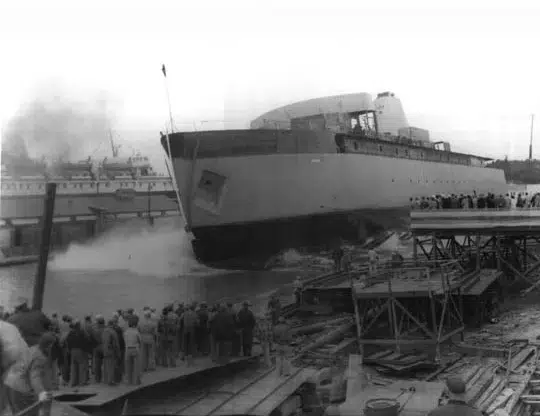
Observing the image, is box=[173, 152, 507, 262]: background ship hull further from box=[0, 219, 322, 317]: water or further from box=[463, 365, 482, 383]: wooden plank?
box=[463, 365, 482, 383]: wooden plank

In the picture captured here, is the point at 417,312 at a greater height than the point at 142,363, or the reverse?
the point at 142,363

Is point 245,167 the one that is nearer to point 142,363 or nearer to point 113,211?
point 113,211

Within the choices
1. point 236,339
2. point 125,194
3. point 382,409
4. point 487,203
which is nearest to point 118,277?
point 125,194

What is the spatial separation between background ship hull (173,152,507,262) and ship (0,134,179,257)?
177 inches

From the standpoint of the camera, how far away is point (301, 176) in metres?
19.8

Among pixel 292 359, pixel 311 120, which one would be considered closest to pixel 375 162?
pixel 311 120

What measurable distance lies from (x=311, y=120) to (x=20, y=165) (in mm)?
16585

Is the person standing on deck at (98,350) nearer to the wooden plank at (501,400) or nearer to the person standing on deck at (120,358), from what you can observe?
the person standing on deck at (120,358)

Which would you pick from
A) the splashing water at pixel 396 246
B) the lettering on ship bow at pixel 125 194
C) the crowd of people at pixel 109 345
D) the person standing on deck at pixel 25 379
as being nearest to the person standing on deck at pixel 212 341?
the crowd of people at pixel 109 345

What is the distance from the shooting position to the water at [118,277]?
9102mm

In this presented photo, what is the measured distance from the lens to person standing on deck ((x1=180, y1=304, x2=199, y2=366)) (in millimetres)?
7527

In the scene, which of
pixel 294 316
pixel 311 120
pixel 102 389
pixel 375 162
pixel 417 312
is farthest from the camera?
pixel 375 162

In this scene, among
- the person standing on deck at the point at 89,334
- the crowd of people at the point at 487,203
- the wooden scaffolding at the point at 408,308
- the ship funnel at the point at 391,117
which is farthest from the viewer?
the ship funnel at the point at 391,117

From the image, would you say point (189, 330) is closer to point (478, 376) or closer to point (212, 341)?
point (212, 341)
